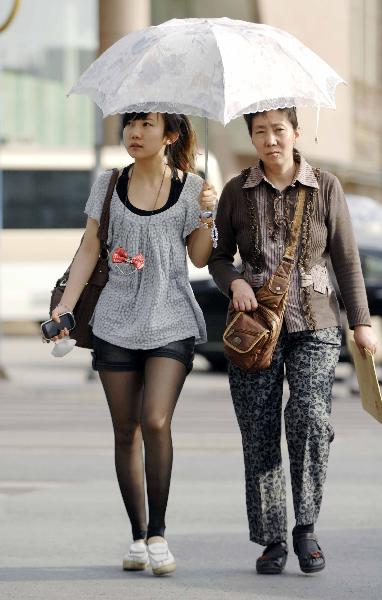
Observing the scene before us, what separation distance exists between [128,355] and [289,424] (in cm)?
66

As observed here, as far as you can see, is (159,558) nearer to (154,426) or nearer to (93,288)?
(154,426)

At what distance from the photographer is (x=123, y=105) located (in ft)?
20.9

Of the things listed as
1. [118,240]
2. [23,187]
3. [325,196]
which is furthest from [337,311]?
[23,187]

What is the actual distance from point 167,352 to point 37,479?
3.69 meters

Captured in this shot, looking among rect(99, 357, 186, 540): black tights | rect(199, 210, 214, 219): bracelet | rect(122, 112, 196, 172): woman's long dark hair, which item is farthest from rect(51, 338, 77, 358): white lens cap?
rect(122, 112, 196, 172): woman's long dark hair

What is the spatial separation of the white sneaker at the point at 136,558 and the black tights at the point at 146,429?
4 centimetres

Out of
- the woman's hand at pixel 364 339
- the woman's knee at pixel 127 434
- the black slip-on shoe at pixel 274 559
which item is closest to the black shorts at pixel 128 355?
the woman's knee at pixel 127 434

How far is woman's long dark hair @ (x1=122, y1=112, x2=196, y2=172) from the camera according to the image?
6.64 m

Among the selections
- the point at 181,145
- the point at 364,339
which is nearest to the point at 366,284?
the point at 181,145

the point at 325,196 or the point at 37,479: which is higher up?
the point at 325,196

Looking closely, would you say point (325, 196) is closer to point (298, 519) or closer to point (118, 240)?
point (118, 240)

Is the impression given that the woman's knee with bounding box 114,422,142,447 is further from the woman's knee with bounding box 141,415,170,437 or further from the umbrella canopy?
the umbrella canopy

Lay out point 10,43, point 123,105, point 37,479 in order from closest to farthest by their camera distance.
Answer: point 123,105, point 37,479, point 10,43

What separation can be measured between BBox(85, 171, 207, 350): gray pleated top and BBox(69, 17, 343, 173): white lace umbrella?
40 centimetres
